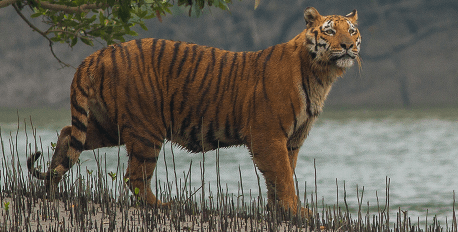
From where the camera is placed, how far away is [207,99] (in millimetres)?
4891

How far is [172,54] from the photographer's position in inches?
196

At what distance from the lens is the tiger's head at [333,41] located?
4.71 m

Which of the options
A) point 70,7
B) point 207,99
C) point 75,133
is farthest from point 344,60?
point 70,7

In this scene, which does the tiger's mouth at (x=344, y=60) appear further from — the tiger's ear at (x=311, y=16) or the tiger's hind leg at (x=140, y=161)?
the tiger's hind leg at (x=140, y=161)

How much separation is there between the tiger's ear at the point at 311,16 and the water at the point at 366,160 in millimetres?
4962

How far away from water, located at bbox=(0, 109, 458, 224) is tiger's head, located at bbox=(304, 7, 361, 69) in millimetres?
5028

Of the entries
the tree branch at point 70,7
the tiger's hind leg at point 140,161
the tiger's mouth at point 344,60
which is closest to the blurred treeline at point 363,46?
the tree branch at point 70,7

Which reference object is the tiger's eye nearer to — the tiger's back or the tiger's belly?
the tiger's back

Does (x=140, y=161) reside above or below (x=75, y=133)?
below

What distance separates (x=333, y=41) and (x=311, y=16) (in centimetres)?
39

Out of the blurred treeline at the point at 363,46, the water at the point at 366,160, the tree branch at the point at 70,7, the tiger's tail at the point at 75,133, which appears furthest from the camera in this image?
the blurred treeline at the point at 363,46

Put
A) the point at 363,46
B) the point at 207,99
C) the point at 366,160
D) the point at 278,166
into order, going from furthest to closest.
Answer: the point at 363,46 < the point at 366,160 < the point at 207,99 < the point at 278,166

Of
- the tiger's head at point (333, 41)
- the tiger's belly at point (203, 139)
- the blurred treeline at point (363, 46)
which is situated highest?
the blurred treeline at point (363, 46)

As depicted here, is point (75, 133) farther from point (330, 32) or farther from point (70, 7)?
point (330, 32)
